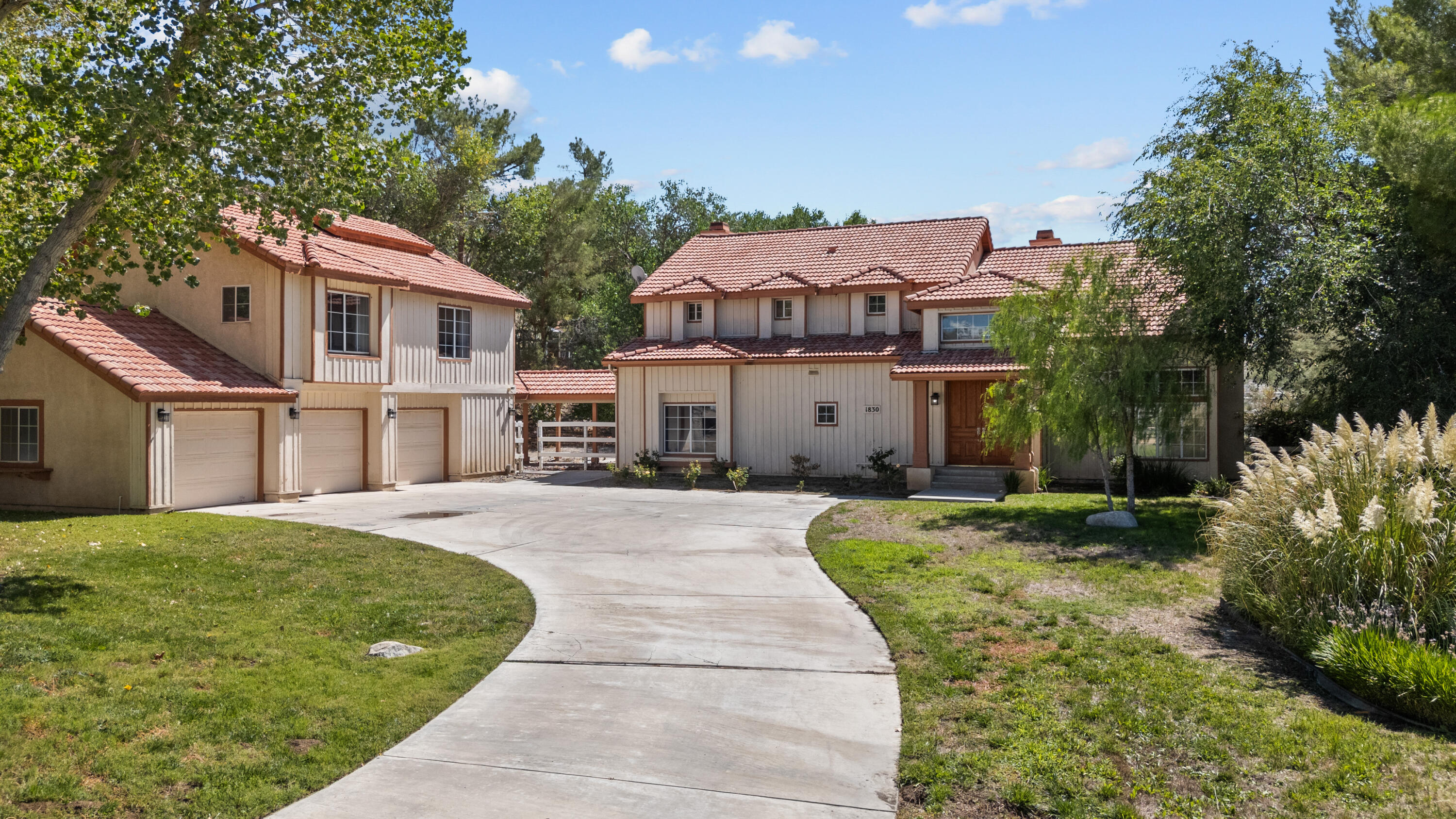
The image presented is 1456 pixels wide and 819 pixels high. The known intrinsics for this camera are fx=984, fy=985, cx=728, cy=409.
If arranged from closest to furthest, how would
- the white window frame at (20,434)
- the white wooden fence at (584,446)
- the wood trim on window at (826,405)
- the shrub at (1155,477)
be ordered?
the white window frame at (20,434) < the shrub at (1155,477) < the wood trim on window at (826,405) < the white wooden fence at (584,446)

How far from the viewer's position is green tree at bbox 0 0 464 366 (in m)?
9.71

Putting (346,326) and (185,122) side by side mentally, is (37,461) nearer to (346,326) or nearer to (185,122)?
(346,326)

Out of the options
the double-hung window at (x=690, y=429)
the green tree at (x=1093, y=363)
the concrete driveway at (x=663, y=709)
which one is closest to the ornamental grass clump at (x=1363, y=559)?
the concrete driveway at (x=663, y=709)

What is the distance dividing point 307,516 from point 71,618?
27.8 ft

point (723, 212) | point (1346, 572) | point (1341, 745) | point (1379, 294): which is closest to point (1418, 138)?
point (1379, 294)

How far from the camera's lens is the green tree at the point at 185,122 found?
971 centimetres

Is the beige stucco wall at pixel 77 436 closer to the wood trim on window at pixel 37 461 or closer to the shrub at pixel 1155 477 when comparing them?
the wood trim on window at pixel 37 461

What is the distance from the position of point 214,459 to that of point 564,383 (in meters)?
12.4

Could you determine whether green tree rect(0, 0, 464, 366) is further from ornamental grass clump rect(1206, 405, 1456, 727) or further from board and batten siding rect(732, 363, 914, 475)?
board and batten siding rect(732, 363, 914, 475)

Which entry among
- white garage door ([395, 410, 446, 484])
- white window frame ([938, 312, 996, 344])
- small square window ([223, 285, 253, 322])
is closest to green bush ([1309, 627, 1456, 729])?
white window frame ([938, 312, 996, 344])

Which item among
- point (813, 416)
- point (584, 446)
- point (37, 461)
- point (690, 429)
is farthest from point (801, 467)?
point (37, 461)

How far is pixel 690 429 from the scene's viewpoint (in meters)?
24.8

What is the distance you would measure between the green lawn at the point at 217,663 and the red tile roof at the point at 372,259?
315 inches

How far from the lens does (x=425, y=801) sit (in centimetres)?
523
